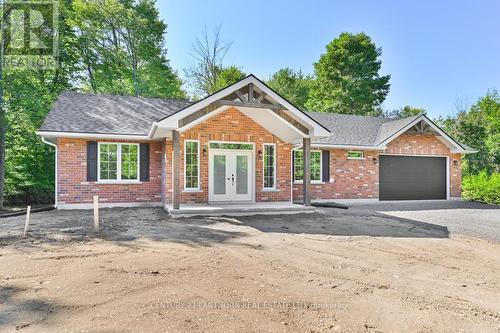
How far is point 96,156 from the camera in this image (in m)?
11.5

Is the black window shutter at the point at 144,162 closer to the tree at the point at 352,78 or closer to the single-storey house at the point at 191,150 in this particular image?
the single-storey house at the point at 191,150

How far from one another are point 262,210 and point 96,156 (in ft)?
21.3

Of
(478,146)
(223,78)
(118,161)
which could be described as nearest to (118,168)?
(118,161)

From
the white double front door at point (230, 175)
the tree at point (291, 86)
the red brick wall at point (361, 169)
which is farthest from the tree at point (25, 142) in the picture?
the tree at point (291, 86)

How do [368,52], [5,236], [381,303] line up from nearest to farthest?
1. [381,303]
2. [5,236]
3. [368,52]

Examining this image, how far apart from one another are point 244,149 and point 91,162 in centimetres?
567

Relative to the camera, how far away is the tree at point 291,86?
35.8 meters

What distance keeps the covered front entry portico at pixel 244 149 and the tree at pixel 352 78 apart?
69.2 feet

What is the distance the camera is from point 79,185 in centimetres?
1127

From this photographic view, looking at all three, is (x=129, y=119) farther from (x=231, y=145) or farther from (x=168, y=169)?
(x=231, y=145)

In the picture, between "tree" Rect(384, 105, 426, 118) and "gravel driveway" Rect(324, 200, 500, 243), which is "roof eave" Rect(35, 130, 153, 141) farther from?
"tree" Rect(384, 105, 426, 118)

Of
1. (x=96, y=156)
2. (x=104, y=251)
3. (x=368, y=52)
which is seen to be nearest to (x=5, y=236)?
(x=104, y=251)

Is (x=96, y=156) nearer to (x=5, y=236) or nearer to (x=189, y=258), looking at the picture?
(x=5, y=236)

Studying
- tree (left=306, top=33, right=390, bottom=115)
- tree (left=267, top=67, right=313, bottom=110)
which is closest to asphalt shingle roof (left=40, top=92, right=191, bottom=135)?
tree (left=306, top=33, right=390, bottom=115)
